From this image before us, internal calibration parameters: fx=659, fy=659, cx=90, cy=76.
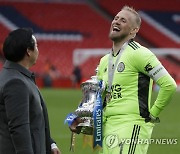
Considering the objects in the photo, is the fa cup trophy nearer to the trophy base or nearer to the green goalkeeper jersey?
the trophy base

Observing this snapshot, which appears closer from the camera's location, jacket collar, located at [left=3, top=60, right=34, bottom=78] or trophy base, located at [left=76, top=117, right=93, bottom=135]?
jacket collar, located at [left=3, top=60, right=34, bottom=78]

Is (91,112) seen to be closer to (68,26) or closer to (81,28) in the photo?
(81,28)

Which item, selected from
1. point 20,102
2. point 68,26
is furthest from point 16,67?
point 68,26

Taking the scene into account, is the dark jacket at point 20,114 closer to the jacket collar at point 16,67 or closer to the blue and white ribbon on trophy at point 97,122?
the jacket collar at point 16,67

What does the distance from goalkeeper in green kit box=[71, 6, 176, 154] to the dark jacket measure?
1252 mm

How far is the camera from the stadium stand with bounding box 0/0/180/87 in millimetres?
40250

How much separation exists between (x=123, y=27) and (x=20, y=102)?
1.97m

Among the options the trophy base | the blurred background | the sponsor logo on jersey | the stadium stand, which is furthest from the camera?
the stadium stand

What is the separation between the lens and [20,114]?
4703mm

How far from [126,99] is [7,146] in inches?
66.8

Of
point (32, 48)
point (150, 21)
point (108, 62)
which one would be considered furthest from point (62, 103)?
point (150, 21)

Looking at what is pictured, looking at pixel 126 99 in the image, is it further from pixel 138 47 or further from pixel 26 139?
pixel 26 139

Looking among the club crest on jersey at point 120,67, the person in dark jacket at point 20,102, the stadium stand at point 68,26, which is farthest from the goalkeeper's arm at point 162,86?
the stadium stand at point 68,26

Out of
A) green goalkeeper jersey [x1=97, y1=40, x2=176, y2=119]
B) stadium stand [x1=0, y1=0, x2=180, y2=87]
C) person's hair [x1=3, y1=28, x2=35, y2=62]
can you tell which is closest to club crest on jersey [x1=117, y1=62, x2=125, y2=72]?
green goalkeeper jersey [x1=97, y1=40, x2=176, y2=119]
